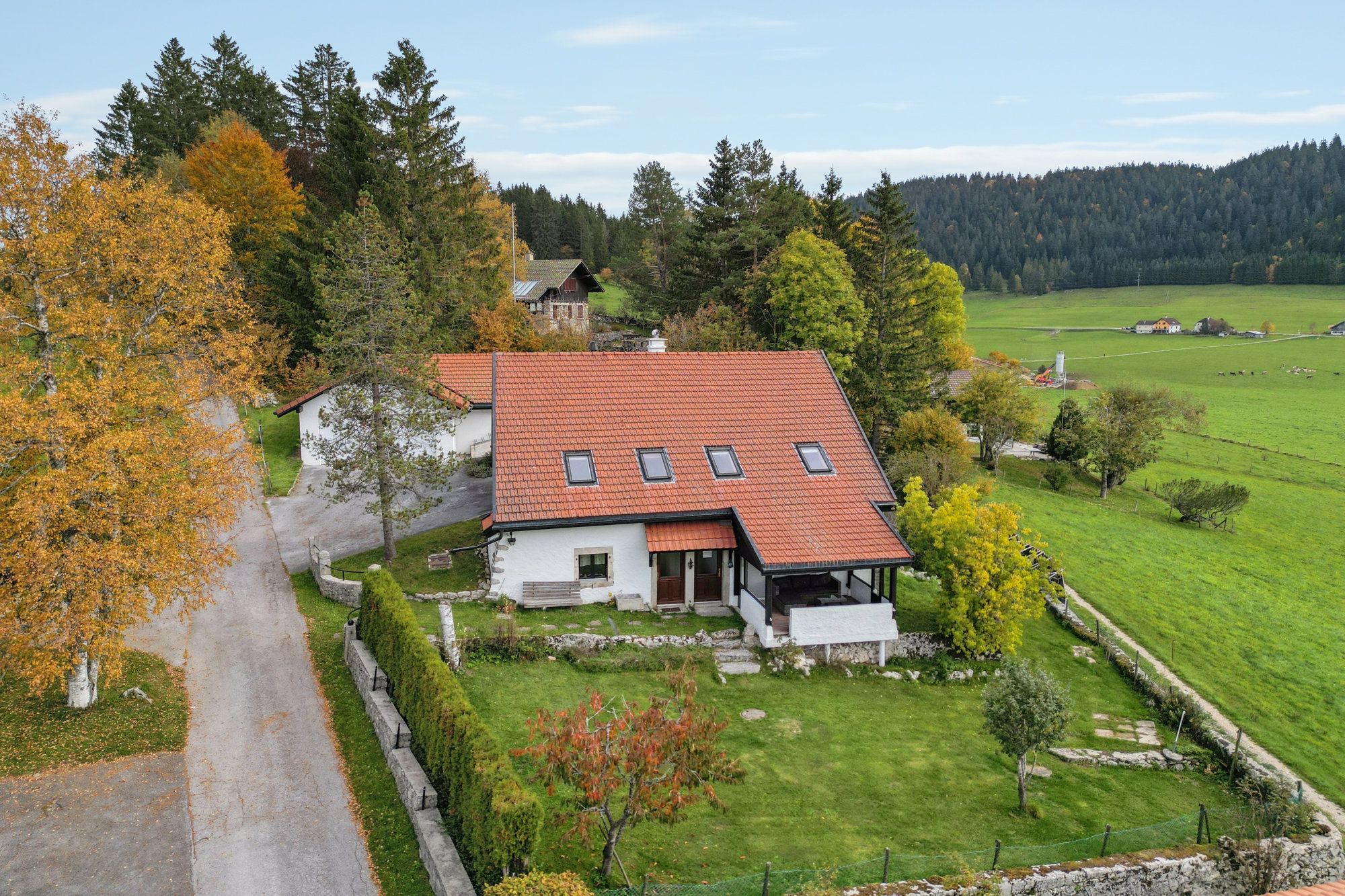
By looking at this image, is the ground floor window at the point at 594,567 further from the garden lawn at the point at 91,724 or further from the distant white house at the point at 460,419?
the distant white house at the point at 460,419

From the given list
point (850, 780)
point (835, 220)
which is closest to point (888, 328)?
point (835, 220)

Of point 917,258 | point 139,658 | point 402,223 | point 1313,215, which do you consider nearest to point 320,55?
point 402,223

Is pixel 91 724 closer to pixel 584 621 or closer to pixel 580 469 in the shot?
pixel 584 621

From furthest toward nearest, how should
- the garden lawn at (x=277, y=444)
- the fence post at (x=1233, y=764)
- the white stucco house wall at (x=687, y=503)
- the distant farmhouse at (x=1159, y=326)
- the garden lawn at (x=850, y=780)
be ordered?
the distant farmhouse at (x=1159, y=326), the garden lawn at (x=277, y=444), the white stucco house wall at (x=687, y=503), the fence post at (x=1233, y=764), the garden lawn at (x=850, y=780)

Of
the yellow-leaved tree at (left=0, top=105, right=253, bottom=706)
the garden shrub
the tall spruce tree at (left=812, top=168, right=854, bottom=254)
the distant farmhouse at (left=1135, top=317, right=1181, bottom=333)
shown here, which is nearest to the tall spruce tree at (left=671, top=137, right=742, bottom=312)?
the tall spruce tree at (left=812, top=168, right=854, bottom=254)

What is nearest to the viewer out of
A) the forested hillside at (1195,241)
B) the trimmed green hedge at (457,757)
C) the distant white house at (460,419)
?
the trimmed green hedge at (457,757)

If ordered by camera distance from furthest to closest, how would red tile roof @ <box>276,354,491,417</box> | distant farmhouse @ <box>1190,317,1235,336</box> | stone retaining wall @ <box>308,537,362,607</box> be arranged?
1. distant farmhouse @ <box>1190,317,1235,336</box>
2. red tile roof @ <box>276,354,491,417</box>
3. stone retaining wall @ <box>308,537,362,607</box>

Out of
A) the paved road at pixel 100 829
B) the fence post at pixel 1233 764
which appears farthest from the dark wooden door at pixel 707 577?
the paved road at pixel 100 829

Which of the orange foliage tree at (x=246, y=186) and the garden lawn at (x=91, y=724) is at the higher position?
the orange foliage tree at (x=246, y=186)

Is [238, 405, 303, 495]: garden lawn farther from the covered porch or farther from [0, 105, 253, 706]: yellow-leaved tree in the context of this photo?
the covered porch
